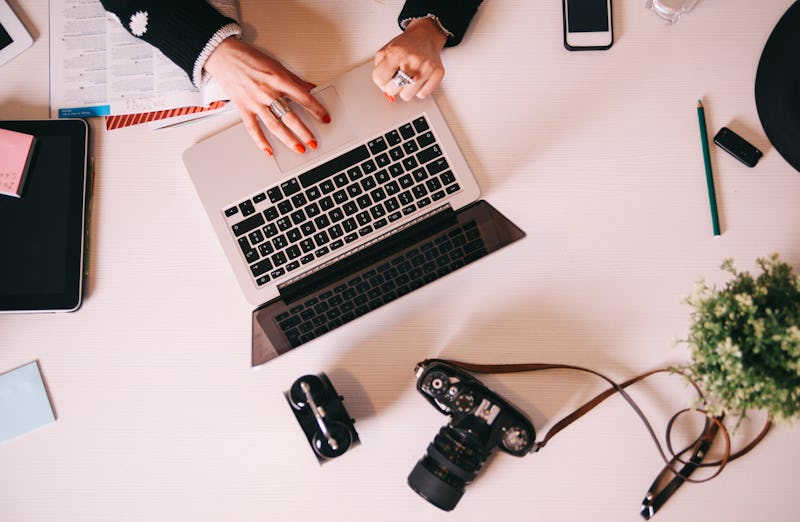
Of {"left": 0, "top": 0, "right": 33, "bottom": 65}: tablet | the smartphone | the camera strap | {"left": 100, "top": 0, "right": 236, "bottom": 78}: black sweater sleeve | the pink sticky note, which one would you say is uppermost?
{"left": 0, "top": 0, "right": 33, "bottom": 65}: tablet

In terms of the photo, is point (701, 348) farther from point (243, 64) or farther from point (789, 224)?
point (243, 64)

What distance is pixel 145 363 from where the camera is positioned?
2.57 feet

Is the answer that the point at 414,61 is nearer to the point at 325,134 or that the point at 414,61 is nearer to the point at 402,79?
the point at 402,79

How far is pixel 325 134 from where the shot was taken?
76cm

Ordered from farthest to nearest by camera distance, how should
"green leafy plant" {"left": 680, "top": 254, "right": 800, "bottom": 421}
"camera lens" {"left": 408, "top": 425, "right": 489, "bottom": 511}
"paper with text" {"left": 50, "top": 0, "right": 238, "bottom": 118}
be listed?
"paper with text" {"left": 50, "top": 0, "right": 238, "bottom": 118} < "camera lens" {"left": 408, "top": 425, "right": 489, "bottom": 511} < "green leafy plant" {"left": 680, "top": 254, "right": 800, "bottom": 421}

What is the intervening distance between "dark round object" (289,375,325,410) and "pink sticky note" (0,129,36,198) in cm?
50

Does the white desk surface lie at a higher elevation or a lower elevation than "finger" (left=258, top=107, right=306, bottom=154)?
lower

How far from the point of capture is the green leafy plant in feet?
1.89

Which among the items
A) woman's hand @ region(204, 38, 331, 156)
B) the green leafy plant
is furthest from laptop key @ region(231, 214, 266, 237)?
the green leafy plant

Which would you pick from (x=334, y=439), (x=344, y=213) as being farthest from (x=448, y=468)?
(x=344, y=213)

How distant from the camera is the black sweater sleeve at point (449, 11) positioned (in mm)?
752

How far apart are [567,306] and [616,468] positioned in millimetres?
247

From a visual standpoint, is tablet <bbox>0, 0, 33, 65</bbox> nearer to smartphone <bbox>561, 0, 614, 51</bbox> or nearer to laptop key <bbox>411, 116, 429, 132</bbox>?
laptop key <bbox>411, 116, 429, 132</bbox>

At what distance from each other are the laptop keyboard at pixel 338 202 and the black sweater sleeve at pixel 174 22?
24 centimetres
